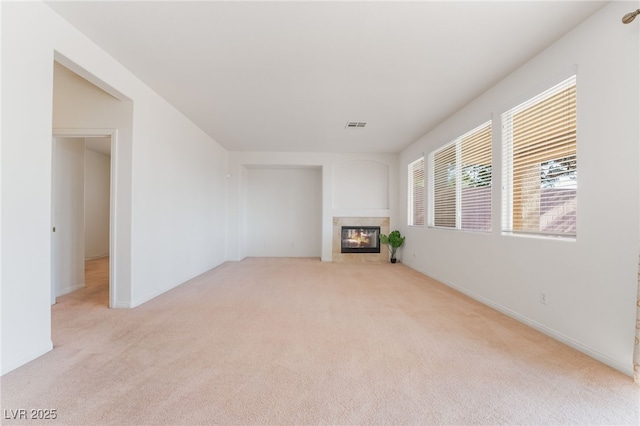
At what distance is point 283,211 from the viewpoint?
812 cm

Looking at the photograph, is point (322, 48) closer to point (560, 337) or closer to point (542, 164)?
point (542, 164)

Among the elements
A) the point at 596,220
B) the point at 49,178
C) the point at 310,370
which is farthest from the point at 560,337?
the point at 49,178

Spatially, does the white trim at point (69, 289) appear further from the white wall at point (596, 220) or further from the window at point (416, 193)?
the window at point (416, 193)

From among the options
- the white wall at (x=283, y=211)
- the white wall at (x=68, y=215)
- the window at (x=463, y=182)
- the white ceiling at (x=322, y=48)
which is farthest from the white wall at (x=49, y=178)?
the window at (x=463, y=182)

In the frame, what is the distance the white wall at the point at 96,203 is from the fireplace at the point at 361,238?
6.46 meters

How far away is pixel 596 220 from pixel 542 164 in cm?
81

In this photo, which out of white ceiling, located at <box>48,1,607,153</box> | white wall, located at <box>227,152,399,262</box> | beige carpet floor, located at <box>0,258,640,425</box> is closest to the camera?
beige carpet floor, located at <box>0,258,640,425</box>

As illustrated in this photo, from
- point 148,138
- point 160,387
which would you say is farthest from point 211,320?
point 148,138

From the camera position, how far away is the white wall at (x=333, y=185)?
7.20 metres

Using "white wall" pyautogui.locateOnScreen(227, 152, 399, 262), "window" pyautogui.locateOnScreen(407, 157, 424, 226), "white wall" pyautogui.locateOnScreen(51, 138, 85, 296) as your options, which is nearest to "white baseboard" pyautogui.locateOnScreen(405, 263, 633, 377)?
"window" pyautogui.locateOnScreen(407, 157, 424, 226)

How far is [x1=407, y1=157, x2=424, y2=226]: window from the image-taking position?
605 centimetres

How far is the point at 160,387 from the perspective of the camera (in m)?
1.79

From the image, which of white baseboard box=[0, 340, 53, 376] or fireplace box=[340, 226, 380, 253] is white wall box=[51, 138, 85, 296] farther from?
fireplace box=[340, 226, 380, 253]

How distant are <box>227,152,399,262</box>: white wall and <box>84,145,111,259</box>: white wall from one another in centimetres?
363
